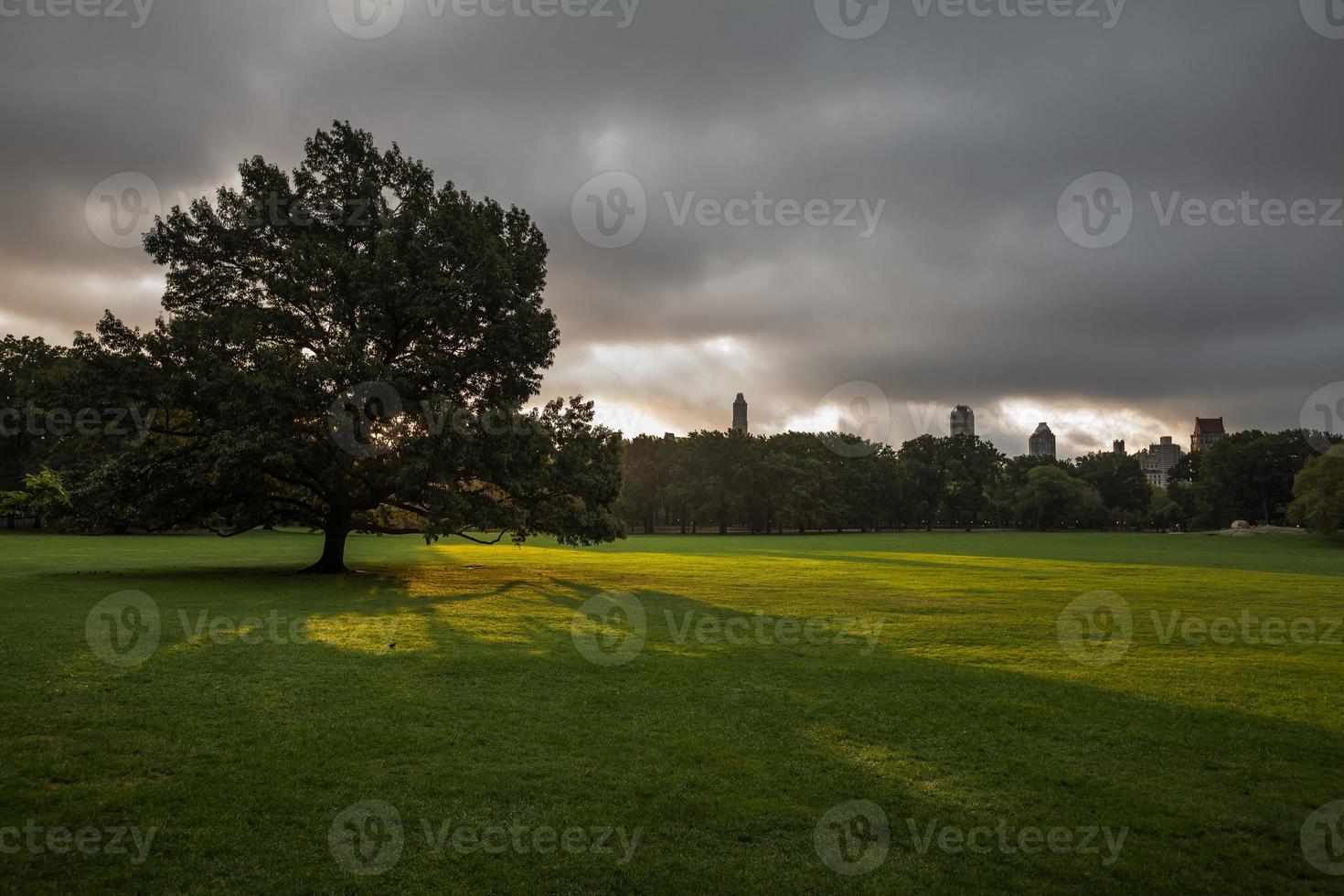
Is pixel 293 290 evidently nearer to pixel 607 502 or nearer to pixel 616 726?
pixel 607 502

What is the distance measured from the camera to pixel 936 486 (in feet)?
453

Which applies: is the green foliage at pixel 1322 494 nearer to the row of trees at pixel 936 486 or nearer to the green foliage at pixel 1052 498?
the row of trees at pixel 936 486

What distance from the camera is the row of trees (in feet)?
345

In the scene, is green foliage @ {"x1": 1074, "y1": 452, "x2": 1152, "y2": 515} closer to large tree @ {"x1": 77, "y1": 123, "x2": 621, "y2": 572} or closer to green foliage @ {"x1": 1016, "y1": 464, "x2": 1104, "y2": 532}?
green foliage @ {"x1": 1016, "y1": 464, "x2": 1104, "y2": 532}

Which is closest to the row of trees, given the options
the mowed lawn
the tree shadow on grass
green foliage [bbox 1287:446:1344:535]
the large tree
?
green foliage [bbox 1287:446:1344:535]

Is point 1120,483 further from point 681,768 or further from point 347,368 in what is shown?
point 681,768

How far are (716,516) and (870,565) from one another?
229 feet

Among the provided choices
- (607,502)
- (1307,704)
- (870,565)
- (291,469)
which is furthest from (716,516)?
(1307,704)

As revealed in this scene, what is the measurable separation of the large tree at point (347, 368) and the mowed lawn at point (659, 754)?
9.54m

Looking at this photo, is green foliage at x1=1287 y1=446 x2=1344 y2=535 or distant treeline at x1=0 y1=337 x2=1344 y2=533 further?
distant treeline at x1=0 y1=337 x2=1344 y2=533

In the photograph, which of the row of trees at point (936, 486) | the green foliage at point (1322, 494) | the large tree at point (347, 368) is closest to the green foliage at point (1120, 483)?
the row of trees at point (936, 486)

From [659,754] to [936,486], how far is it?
5499 inches

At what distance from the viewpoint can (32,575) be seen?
25547mm

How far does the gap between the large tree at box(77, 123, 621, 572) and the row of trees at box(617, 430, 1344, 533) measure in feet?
163
